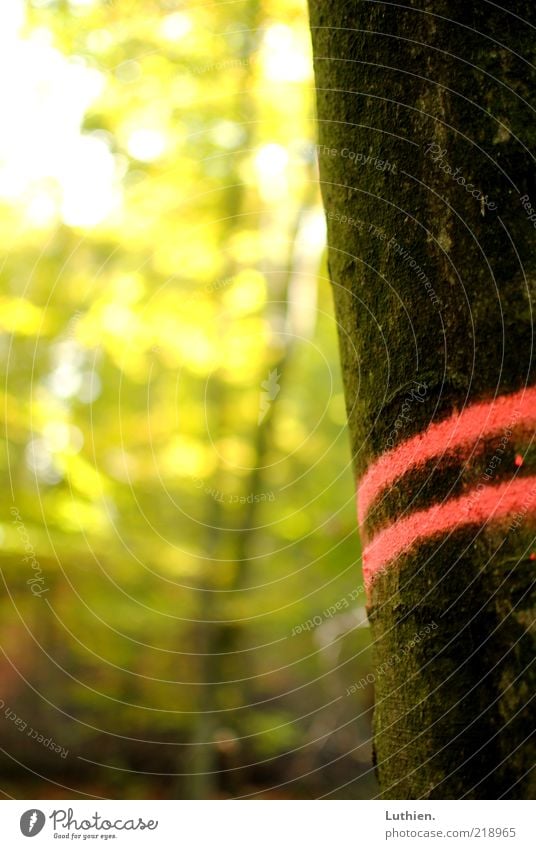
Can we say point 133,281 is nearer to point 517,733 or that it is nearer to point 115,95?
point 115,95

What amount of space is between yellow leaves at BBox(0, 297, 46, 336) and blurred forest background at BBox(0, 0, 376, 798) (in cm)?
2

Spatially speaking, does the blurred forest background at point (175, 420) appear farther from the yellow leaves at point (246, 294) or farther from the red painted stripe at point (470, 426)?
the red painted stripe at point (470, 426)

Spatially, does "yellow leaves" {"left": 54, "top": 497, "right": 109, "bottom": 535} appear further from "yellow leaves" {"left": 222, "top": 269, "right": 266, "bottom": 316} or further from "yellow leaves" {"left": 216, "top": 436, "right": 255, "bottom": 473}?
"yellow leaves" {"left": 222, "top": 269, "right": 266, "bottom": 316}

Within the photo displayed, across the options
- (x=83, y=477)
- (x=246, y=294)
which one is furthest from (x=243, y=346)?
(x=83, y=477)

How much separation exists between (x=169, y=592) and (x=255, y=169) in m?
2.75

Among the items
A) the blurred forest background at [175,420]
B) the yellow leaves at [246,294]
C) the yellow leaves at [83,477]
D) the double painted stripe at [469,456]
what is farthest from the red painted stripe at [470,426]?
the yellow leaves at [246,294]

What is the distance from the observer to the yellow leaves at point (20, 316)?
362cm

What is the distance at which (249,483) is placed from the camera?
459 centimetres

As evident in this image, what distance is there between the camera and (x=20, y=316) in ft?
12.2

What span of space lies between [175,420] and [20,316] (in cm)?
187

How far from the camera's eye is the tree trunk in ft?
2.11

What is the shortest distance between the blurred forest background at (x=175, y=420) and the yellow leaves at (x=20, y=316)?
17 mm

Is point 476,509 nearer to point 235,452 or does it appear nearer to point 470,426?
point 470,426
